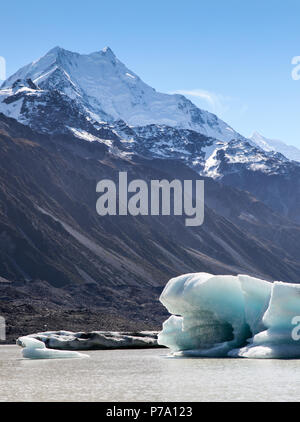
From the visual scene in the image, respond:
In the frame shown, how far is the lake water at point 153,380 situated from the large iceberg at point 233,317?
1.26m

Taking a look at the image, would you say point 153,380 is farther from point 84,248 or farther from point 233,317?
point 84,248

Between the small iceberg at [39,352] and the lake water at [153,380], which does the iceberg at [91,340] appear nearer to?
the small iceberg at [39,352]

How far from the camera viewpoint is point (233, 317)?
113 ft

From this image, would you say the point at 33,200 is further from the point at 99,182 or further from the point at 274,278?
the point at 274,278

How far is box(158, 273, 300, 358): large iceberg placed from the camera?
31.8 m

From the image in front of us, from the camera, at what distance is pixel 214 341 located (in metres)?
35.9

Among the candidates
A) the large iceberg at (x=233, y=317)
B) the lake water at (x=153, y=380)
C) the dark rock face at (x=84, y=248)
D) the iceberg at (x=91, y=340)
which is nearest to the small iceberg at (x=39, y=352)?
the iceberg at (x=91, y=340)

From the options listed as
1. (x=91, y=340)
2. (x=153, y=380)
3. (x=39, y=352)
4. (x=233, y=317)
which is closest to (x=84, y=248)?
(x=91, y=340)

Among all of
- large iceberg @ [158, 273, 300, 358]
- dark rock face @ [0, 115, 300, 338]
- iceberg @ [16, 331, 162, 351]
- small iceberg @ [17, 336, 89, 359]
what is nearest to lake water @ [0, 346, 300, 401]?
large iceberg @ [158, 273, 300, 358]

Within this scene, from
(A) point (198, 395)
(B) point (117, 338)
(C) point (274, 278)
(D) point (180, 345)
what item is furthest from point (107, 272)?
(A) point (198, 395)

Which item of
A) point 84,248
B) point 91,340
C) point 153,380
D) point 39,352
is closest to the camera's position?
point 153,380

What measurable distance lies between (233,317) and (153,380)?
422 inches

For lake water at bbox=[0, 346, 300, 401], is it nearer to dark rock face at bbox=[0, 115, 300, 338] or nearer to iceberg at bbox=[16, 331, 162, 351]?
iceberg at bbox=[16, 331, 162, 351]

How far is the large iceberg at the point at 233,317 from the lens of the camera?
3180cm
